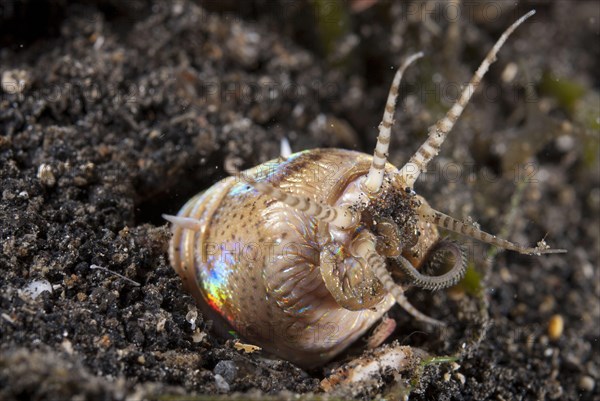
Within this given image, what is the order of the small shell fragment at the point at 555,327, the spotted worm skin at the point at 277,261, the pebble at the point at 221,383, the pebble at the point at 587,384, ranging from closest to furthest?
the pebble at the point at 221,383 < the spotted worm skin at the point at 277,261 < the pebble at the point at 587,384 < the small shell fragment at the point at 555,327

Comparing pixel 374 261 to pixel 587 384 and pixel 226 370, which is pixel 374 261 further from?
pixel 587 384

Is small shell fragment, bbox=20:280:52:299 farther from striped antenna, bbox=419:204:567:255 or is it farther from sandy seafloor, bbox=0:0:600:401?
striped antenna, bbox=419:204:567:255

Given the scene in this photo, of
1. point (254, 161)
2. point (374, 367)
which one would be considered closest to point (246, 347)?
point (374, 367)

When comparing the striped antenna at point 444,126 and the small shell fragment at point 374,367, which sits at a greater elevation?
the striped antenna at point 444,126

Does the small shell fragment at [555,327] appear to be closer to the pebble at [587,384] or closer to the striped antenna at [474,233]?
the pebble at [587,384]

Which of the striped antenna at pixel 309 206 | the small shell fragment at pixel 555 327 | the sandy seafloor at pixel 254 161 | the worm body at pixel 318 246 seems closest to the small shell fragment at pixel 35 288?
the sandy seafloor at pixel 254 161

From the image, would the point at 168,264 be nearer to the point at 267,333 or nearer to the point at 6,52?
the point at 267,333

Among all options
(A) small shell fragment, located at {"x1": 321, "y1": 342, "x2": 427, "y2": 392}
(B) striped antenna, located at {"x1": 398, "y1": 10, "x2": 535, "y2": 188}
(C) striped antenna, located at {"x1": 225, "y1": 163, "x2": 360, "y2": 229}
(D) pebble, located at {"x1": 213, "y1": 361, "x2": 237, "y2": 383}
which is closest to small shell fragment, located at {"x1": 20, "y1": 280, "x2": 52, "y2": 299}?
(D) pebble, located at {"x1": 213, "y1": 361, "x2": 237, "y2": 383}
